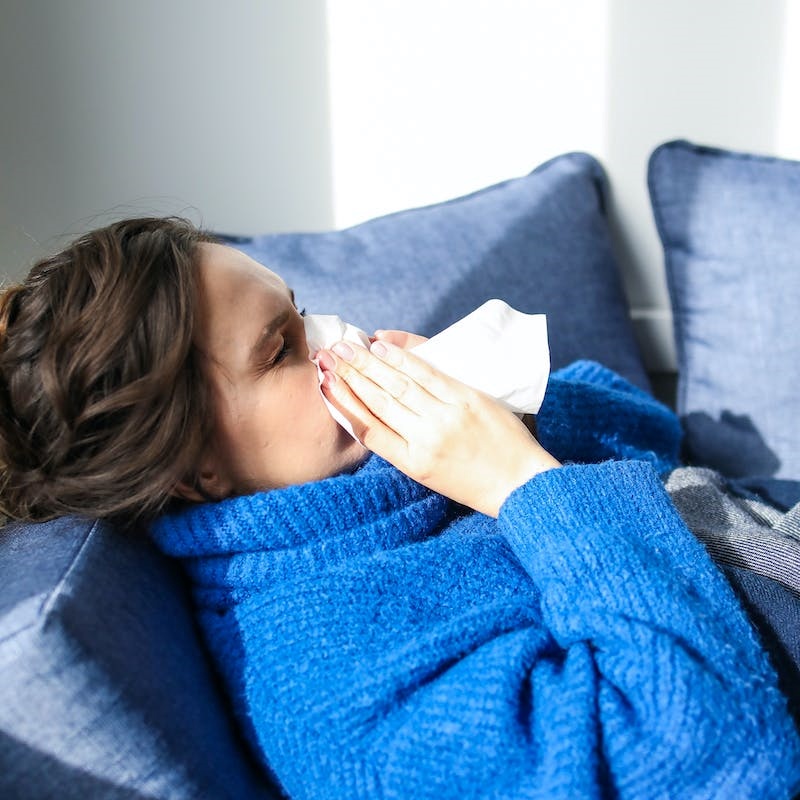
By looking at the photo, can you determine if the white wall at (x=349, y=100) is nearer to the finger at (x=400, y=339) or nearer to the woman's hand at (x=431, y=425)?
the finger at (x=400, y=339)

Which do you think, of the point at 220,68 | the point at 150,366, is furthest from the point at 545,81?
the point at 150,366

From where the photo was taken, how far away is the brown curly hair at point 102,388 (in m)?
0.89

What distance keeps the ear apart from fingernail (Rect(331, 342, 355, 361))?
0.18m

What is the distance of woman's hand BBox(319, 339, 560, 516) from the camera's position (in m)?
0.96

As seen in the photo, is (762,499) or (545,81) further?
(545,81)

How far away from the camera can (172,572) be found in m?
0.98

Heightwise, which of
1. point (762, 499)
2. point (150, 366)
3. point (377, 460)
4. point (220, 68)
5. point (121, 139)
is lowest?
point (762, 499)

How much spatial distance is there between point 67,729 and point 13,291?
48 cm

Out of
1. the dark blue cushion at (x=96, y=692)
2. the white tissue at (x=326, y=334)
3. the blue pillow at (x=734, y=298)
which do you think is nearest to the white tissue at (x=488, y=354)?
Answer: the white tissue at (x=326, y=334)

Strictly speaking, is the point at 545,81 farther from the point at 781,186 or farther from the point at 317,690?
the point at 317,690

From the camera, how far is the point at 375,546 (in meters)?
0.98

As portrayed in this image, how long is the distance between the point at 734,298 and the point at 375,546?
34.5 inches

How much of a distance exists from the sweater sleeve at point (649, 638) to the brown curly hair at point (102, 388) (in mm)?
350

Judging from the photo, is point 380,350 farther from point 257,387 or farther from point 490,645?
point 490,645
